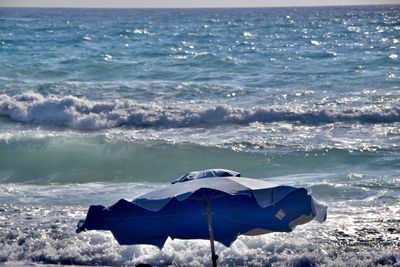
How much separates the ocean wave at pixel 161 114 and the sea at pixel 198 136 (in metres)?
0.05

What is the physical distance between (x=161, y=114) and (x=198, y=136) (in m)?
2.55

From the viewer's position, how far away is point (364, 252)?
1130 cm

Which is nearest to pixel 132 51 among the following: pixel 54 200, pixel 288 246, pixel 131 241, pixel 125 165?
pixel 125 165

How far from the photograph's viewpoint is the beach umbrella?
8.21 m

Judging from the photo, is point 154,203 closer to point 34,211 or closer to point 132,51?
point 34,211

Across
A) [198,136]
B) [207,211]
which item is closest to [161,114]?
[198,136]

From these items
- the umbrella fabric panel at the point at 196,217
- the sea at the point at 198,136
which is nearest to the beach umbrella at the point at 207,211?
the umbrella fabric panel at the point at 196,217

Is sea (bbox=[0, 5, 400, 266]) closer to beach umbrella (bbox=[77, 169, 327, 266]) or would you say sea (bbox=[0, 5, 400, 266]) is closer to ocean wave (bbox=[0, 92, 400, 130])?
ocean wave (bbox=[0, 92, 400, 130])

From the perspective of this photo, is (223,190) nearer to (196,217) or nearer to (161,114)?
(196,217)

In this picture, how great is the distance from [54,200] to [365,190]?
4.92m

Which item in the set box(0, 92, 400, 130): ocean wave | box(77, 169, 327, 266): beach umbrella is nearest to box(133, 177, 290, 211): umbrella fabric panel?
box(77, 169, 327, 266): beach umbrella

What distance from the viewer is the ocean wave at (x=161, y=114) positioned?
2189 cm

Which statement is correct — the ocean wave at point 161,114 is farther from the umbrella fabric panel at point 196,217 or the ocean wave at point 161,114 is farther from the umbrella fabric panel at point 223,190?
the umbrella fabric panel at point 223,190

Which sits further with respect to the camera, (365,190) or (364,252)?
(365,190)
